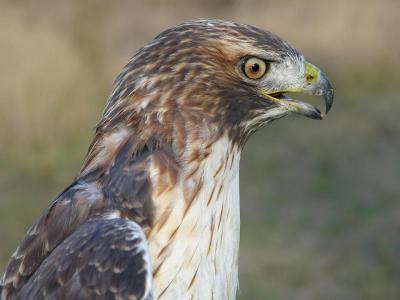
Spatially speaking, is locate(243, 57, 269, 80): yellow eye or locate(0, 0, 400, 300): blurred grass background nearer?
locate(243, 57, 269, 80): yellow eye

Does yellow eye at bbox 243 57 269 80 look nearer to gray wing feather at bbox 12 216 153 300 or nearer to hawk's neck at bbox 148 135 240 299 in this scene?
hawk's neck at bbox 148 135 240 299

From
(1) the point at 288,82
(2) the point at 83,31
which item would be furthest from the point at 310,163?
(1) the point at 288,82

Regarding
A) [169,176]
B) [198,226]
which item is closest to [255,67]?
[169,176]

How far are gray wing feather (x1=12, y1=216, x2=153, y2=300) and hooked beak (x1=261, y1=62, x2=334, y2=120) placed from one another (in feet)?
2.42

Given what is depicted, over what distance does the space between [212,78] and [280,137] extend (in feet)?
28.6

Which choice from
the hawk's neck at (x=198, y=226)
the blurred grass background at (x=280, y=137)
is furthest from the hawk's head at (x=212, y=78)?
the blurred grass background at (x=280, y=137)

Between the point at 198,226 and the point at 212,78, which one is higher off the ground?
the point at 212,78

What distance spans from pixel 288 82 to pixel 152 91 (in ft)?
1.58

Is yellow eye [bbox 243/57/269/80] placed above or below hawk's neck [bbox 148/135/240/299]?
above

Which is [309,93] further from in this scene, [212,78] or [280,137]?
[280,137]

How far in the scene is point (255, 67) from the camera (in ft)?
11.7

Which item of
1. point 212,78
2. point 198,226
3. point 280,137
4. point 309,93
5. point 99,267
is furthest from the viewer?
point 280,137

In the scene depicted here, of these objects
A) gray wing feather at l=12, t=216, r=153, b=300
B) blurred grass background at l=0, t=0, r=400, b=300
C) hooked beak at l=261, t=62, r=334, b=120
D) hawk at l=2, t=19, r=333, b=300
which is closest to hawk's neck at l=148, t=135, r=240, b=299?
hawk at l=2, t=19, r=333, b=300

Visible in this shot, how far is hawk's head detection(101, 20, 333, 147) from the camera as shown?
349 cm
